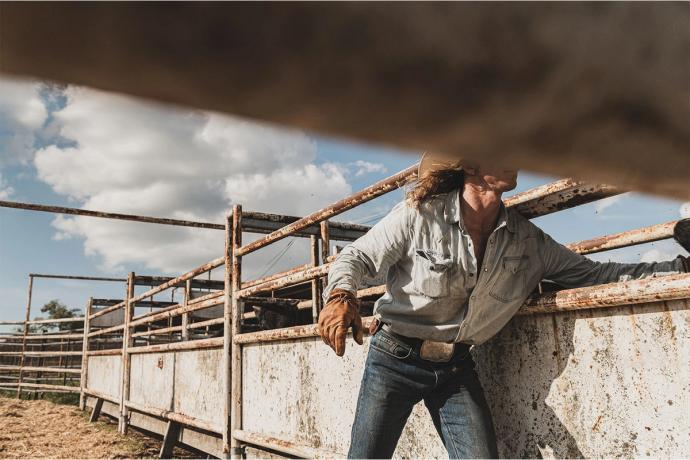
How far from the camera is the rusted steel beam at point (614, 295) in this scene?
1.79 meters

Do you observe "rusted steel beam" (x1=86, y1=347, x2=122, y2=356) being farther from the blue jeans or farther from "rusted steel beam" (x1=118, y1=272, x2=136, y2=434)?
the blue jeans

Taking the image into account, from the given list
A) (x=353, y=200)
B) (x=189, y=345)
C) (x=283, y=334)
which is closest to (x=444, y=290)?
(x=353, y=200)

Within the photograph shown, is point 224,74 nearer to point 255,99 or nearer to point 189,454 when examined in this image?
point 255,99

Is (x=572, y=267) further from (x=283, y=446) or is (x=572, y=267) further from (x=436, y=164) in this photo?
(x=283, y=446)

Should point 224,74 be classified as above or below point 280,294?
below

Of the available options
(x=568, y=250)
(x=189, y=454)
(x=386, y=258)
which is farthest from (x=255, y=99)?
(x=189, y=454)

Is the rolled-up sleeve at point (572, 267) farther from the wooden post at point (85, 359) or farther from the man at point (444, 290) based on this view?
the wooden post at point (85, 359)

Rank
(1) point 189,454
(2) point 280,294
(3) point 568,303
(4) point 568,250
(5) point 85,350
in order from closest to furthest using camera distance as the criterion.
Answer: (3) point 568,303 < (4) point 568,250 < (1) point 189,454 < (2) point 280,294 < (5) point 85,350

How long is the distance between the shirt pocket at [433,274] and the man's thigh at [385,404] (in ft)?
0.92

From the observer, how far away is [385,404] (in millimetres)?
2199

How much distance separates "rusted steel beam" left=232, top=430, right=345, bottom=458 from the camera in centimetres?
328

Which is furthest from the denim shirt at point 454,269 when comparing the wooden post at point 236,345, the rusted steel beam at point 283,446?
the wooden post at point 236,345

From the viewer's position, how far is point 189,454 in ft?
21.0

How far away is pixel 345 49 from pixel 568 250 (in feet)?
7.23
